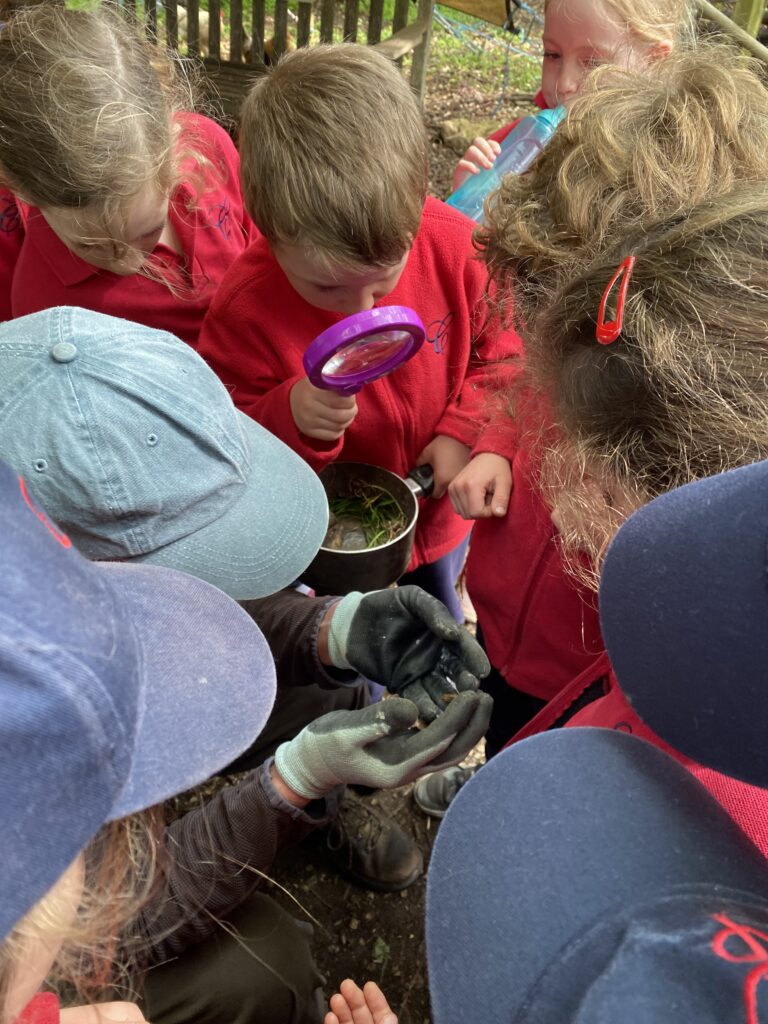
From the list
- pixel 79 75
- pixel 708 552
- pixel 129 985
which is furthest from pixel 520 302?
pixel 129 985

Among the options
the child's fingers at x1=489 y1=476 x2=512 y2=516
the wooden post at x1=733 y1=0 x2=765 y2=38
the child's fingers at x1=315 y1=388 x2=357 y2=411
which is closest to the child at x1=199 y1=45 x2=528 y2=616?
the child's fingers at x1=315 y1=388 x2=357 y2=411

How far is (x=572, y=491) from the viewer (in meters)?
1.07

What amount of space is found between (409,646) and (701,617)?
0.85 metres

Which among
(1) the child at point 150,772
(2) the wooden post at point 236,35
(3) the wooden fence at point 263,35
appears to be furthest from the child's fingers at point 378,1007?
(2) the wooden post at point 236,35

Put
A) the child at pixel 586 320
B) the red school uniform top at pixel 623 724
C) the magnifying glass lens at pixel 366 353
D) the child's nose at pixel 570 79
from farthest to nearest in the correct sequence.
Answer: the child's nose at pixel 570 79 → the magnifying glass lens at pixel 366 353 → the child at pixel 586 320 → the red school uniform top at pixel 623 724

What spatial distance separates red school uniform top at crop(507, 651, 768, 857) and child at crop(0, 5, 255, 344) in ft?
4.09

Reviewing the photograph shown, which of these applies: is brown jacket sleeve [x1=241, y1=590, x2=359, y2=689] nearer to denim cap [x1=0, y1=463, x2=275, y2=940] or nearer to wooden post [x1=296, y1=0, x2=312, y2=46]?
denim cap [x1=0, y1=463, x2=275, y2=940]

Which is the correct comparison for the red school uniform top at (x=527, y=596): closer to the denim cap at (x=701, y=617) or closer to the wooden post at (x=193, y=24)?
the denim cap at (x=701, y=617)

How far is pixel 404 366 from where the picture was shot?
67.3 inches

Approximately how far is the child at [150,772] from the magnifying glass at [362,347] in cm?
48

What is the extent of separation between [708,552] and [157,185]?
57.2 inches

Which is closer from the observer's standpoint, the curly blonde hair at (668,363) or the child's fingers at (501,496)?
the curly blonde hair at (668,363)

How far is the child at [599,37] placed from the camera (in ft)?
6.19

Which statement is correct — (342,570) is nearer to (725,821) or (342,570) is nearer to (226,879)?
(226,879)
